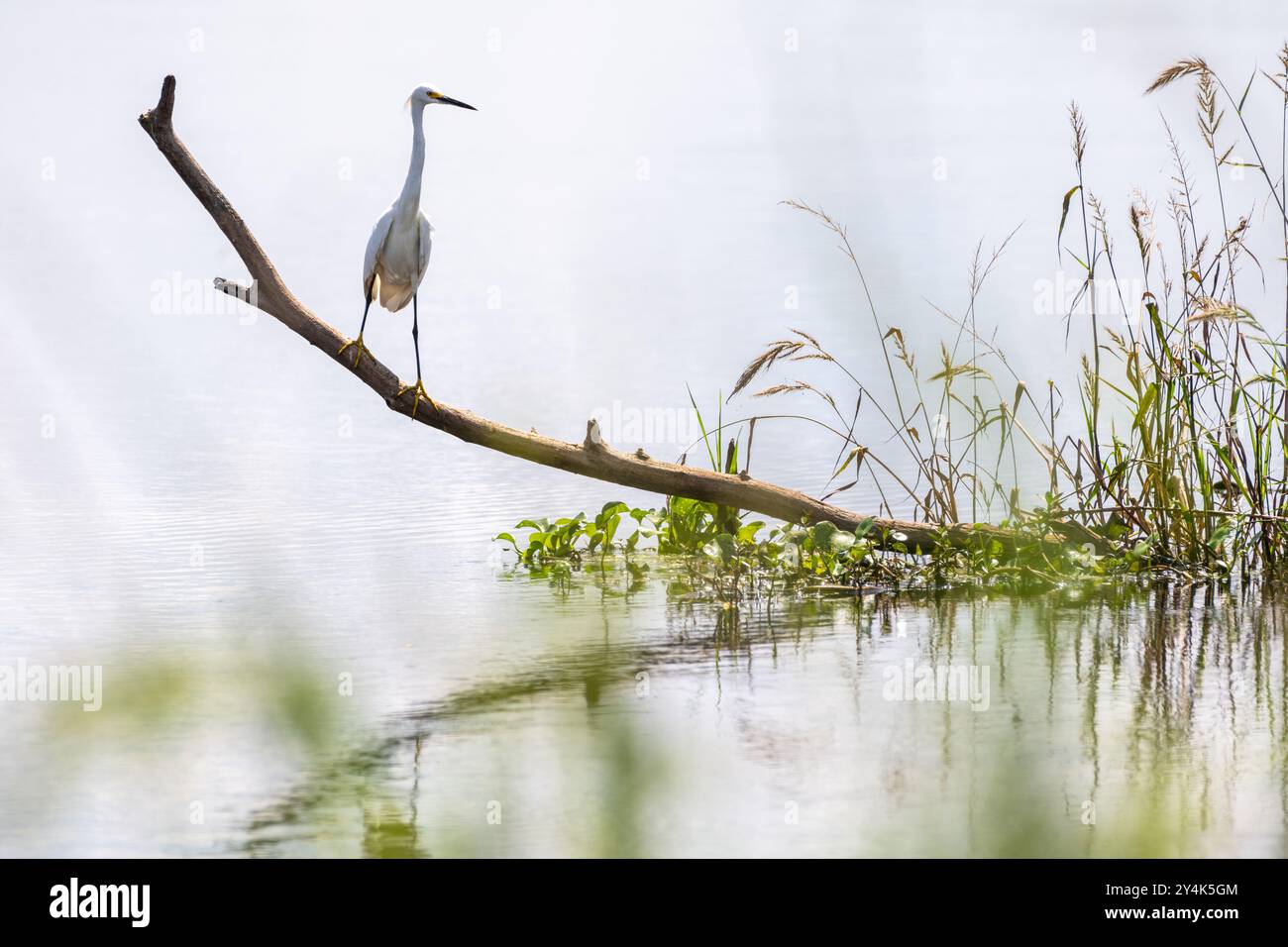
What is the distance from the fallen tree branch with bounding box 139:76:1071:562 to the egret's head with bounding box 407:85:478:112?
1.13 metres

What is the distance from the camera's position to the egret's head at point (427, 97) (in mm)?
6473

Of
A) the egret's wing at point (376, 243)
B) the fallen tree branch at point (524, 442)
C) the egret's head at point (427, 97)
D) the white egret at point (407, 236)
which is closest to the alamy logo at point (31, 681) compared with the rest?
the fallen tree branch at point (524, 442)

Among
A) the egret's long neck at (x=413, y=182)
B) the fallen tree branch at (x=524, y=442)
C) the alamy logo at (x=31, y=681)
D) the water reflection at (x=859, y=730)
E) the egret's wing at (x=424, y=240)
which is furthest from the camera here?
the egret's wing at (x=424, y=240)

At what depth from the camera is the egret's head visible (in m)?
6.47

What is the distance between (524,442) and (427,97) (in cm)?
176

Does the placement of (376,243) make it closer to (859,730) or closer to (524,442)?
(524,442)

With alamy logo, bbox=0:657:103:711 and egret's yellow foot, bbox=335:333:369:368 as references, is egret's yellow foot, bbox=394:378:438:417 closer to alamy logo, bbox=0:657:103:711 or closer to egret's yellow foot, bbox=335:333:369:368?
egret's yellow foot, bbox=335:333:369:368

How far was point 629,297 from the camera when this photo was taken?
1455 centimetres

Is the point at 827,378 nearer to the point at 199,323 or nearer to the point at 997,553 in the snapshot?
the point at 997,553

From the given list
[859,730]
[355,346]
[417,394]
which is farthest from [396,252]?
[859,730]

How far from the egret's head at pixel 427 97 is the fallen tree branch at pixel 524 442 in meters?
1.13

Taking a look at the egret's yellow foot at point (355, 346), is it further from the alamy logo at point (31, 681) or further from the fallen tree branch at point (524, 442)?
the alamy logo at point (31, 681)

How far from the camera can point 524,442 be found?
230 inches

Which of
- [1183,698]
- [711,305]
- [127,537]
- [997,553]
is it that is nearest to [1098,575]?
[997,553]
